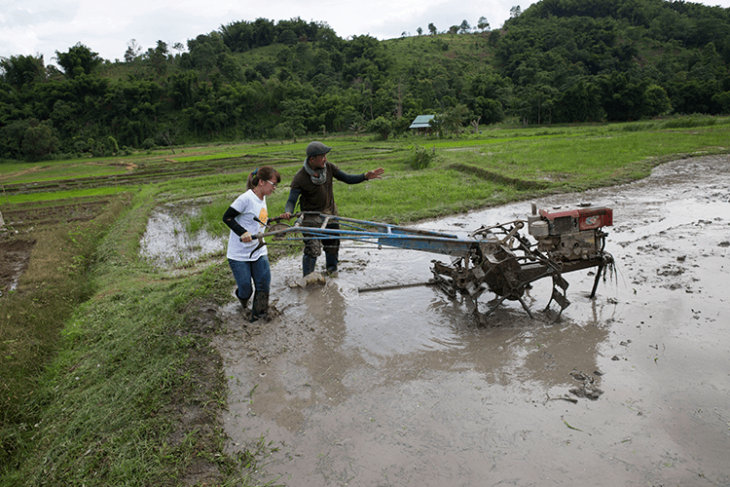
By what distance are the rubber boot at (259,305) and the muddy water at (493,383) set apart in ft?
0.64

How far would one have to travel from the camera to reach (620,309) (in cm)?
464

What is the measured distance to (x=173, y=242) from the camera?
9000 millimetres

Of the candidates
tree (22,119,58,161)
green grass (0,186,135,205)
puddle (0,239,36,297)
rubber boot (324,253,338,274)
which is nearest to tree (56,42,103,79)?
tree (22,119,58,161)

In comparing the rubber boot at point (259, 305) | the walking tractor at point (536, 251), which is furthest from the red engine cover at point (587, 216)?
the rubber boot at point (259, 305)

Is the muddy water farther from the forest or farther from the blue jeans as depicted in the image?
the forest

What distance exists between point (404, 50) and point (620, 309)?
8756 centimetres

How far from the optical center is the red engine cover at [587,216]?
4340 mm

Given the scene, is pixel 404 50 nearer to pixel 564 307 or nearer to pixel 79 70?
pixel 79 70

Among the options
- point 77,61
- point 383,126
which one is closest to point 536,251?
point 383,126

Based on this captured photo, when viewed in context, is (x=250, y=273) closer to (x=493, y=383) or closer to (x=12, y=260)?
(x=493, y=383)

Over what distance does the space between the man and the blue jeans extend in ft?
2.87

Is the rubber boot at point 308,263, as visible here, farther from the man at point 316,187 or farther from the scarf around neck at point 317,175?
the scarf around neck at point 317,175

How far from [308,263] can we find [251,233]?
4.69ft

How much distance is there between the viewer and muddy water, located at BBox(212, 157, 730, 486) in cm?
273
